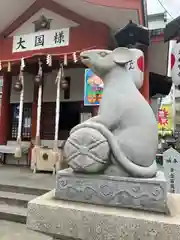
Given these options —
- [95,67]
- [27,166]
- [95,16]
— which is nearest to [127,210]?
[95,67]

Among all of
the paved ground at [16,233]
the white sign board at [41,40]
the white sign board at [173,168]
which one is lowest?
the paved ground at [16,233]

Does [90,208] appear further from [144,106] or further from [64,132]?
[64,132]

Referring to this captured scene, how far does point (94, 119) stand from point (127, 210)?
2.31ft

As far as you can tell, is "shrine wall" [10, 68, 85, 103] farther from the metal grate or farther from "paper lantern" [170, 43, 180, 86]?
"paper lantern" [170, 43, 180, 86]

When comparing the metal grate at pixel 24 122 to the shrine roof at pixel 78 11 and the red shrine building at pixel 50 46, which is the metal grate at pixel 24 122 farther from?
the shrine roof at pixel 78 11

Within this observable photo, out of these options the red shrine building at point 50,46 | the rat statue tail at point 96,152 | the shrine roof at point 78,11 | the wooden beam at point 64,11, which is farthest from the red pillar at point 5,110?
the rat statue tail at point 96,152

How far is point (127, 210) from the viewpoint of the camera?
157 centimetres

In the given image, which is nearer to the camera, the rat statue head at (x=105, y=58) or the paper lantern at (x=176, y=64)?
the rat statue head at (x=105, y=58)

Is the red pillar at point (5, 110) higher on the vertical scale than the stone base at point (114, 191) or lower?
higher

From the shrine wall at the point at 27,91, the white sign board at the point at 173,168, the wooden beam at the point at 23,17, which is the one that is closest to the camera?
the white sign board at the point at 173,168

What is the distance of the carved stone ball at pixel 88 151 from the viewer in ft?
5.43

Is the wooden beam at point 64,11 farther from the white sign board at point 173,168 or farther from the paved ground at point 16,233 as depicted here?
the paved ground at point 16,233

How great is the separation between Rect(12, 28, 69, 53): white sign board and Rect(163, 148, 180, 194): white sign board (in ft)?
14.8

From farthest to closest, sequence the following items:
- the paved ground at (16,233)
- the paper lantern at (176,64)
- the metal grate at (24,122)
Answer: the metal grate at (24,122)
the paper lantern at (176,64)
the paved ground at (16,233)
